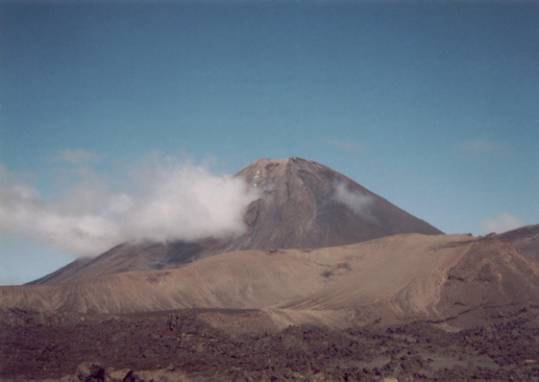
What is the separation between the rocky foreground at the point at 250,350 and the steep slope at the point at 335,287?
13.6 feet

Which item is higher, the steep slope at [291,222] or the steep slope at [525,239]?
the steep slope at [291,222]

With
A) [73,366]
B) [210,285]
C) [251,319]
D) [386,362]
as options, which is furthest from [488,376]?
[210,285]

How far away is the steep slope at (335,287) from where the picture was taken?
296 ft

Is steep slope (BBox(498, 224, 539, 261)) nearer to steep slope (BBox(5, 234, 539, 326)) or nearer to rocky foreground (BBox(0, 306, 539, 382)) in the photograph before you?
steep slope (BBox(5, 234, 539, 326))

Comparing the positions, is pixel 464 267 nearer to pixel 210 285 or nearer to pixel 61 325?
pixel 210 285

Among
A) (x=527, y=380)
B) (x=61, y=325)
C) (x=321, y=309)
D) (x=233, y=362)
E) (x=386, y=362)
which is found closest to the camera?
(x=527, y=380)

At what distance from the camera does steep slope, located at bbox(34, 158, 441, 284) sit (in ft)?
458

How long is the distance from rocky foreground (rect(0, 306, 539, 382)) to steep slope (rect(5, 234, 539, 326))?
414 cm

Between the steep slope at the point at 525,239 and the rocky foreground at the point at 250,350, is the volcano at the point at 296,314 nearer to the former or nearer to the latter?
the rocky foreground at the point at 250,350

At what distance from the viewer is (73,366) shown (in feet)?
210

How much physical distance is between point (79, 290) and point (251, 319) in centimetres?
2563

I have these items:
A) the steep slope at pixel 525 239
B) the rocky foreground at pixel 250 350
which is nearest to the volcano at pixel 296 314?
the rocky foreground at pixel 250 350

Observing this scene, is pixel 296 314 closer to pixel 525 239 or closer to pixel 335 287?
pixel 335 287

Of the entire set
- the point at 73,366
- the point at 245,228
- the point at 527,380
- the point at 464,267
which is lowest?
the point at 527,380
